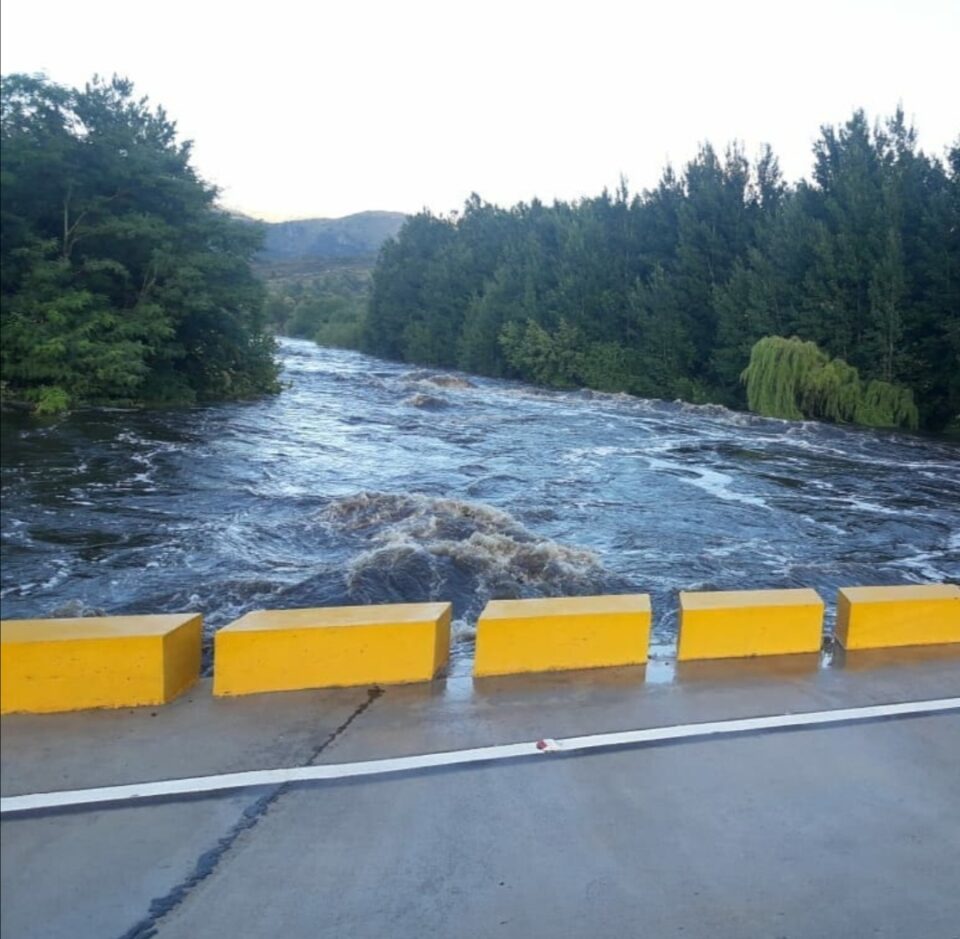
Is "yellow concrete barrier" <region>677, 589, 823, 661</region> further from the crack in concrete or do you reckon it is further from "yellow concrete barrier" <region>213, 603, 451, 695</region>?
the crack in concrete

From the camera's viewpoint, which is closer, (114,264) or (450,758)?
(450,758)

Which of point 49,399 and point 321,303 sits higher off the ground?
point 321,303

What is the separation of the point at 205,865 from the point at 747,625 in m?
3.81

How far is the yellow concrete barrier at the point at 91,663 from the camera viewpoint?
12.2 ft

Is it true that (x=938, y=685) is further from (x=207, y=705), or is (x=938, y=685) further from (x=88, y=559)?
(x=88, y=559)

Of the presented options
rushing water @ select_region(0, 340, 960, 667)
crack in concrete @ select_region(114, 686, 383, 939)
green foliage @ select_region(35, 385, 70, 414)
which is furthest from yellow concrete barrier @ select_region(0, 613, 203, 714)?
green foliage @ select_region(35, 385, 70, 414)

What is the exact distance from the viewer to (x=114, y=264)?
52.3ft

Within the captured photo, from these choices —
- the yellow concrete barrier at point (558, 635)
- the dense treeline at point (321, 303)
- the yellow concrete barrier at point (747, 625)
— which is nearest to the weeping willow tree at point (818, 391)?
the yellow concrete barrier at point (747, 625)

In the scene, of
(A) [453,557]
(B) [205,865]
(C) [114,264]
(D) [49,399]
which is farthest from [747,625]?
(C) [114,264]

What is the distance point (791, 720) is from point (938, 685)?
1.26 metres

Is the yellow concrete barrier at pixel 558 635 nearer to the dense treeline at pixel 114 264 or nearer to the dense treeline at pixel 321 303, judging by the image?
the dense treeline at pixel 114 264

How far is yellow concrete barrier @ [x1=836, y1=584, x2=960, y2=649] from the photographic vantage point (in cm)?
598

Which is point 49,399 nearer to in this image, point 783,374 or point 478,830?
point 478,830

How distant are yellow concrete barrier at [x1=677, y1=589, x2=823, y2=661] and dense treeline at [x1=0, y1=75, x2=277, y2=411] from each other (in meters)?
8.35
